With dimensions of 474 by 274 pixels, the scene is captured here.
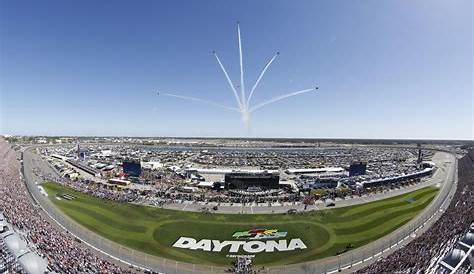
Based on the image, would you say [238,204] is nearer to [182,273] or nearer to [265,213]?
[265,213]

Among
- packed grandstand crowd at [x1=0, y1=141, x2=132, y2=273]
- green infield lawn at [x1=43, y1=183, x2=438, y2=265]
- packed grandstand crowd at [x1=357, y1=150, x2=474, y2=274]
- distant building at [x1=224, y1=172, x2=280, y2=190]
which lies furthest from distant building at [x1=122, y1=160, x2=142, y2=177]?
packed grandstand crowd at [x1=357, y1=150, x2=474, y2=274]

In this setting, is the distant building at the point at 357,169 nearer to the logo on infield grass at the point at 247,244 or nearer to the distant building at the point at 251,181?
the distant building at the point at 251,181

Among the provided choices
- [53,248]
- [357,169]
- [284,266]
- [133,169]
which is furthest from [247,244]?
[357,169]

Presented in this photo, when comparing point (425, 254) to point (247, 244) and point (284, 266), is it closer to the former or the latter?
point (284, 266)


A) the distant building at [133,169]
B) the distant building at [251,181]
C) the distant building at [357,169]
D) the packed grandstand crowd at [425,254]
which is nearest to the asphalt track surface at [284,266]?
the packed grandstand crowd at [425,254]

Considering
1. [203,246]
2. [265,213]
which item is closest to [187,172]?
[265,213]
